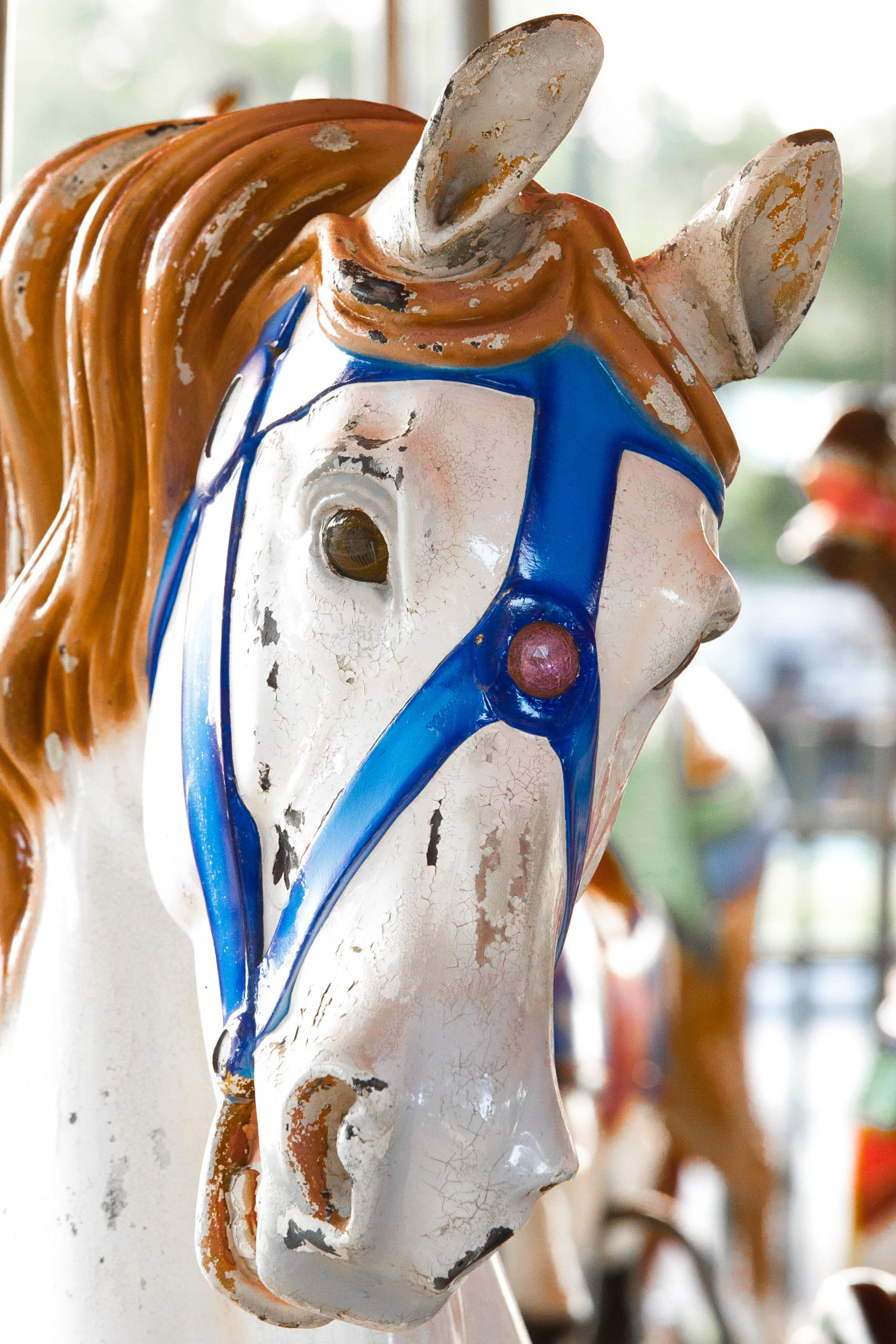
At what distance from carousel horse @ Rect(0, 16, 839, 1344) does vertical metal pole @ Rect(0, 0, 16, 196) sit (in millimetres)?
191

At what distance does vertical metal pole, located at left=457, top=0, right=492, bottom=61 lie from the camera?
113cm

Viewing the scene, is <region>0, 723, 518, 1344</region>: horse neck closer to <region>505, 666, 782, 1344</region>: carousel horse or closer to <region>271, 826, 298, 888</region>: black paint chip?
<region>271, 826, 298, 888</region>: black paint chip

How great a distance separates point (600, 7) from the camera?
555cm

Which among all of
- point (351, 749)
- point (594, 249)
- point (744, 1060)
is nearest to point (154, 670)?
point (351, 749)

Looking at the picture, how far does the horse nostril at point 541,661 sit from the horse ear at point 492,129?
155 mm

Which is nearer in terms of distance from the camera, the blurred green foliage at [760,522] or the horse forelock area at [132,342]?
the horse forelock area at [132,342]

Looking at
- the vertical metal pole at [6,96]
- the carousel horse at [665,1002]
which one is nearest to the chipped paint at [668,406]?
the vertical metal pole at [6,96]

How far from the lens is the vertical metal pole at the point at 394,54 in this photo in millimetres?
1201

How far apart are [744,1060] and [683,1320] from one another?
0.34 meters

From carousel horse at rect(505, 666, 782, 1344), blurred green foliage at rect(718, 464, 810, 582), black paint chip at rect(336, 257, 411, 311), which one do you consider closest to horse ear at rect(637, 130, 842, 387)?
black paint chip at rect(336, 257, 411, 311)

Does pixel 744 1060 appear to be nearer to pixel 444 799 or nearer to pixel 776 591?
pixel 444 799

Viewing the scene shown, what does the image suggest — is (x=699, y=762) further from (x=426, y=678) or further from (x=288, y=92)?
(x=288, y=92)

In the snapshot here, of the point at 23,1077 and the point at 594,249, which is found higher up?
the point at 594,249

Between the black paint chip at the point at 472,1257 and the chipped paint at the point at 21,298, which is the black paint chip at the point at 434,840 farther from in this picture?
the chipped paint at the point at 21,298
